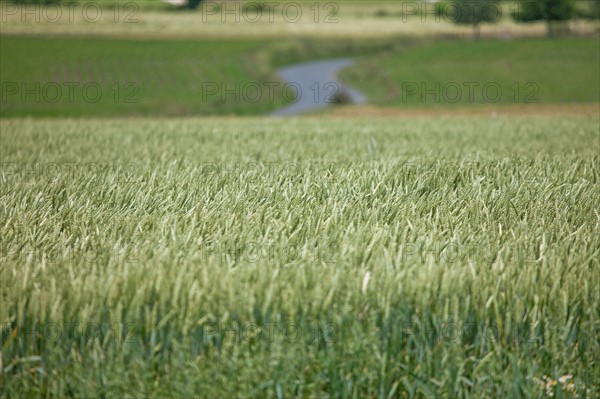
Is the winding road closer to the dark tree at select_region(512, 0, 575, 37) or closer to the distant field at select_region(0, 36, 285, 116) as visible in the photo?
the distant field at select_region(0, 36, 285, 116)

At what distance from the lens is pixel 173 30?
229 feet

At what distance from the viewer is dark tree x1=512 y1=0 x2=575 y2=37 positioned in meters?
71.9

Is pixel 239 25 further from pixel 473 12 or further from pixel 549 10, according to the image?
pixel 549 10

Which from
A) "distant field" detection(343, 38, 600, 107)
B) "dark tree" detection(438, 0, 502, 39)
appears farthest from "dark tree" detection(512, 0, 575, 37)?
"distant field" detection(343, 38, 600, 107)

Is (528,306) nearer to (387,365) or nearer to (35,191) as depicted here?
(387,365)

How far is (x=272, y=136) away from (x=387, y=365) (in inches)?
405

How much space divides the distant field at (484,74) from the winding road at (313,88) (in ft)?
5.69

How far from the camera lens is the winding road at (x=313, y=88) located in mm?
47625

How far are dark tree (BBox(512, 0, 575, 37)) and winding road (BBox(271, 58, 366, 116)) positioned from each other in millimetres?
20226

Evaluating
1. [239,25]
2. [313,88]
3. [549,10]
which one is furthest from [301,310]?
[239,25]

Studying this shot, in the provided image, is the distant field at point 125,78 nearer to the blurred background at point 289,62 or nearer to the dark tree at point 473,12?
the blurred background at point 289,62

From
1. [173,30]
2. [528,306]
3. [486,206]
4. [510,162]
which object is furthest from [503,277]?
[173,30]

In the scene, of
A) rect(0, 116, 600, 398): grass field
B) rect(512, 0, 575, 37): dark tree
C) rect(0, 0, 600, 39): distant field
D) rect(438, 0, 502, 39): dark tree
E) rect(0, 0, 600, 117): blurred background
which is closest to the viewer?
rect(0, 116, 600, 398): grass field

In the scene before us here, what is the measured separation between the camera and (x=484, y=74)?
5197 cm
